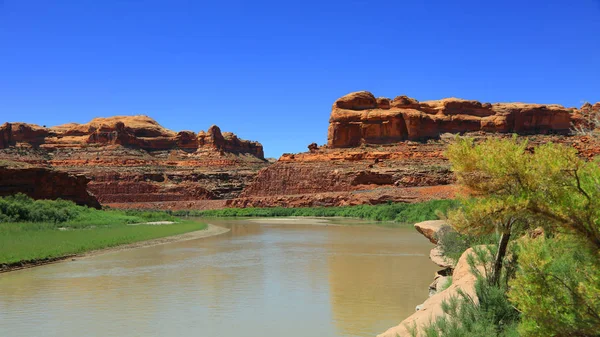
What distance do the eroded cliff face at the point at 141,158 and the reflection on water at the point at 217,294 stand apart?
61842 millimetres

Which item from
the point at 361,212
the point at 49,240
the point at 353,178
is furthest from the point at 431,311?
the point at 353,178

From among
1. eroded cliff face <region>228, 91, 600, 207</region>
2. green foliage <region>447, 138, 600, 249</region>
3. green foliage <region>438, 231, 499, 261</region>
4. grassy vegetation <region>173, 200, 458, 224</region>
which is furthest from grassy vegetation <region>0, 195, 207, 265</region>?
eroded cliff face <region>228, 91, 600, 207</region>

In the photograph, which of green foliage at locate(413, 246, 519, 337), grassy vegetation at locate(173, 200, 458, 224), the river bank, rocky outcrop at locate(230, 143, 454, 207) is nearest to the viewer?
green foliage at locate(413, 246, 519, 337)

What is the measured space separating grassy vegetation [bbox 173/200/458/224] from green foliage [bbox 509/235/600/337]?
34495 millimetres

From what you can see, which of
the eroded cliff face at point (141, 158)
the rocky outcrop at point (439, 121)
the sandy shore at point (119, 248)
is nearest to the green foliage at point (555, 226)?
the sandy shore at point (119, 248)

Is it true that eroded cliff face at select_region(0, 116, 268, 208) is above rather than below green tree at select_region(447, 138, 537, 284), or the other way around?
above

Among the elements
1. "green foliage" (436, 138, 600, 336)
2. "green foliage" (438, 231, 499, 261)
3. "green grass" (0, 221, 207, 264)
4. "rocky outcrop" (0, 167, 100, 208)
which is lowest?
"green grass" (0, 221, 207, 264)

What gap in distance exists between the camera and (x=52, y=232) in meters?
25.0

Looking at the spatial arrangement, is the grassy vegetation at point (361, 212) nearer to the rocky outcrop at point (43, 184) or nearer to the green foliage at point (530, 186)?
the rocky outcrop at point (43, 184)

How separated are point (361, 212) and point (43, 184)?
3109 cm

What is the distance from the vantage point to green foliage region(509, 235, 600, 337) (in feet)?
13.2

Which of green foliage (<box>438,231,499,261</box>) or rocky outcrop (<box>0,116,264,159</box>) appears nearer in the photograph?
green foliage (<box>438,231,499,261</box>)

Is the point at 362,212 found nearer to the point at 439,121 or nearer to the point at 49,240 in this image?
the point at 439,121

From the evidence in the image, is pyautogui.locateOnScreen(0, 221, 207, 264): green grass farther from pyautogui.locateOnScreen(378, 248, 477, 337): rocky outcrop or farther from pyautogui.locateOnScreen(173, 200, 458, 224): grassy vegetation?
pyautogui.locateOnScreen(173, 200, 458, 224): grassy vegetation
